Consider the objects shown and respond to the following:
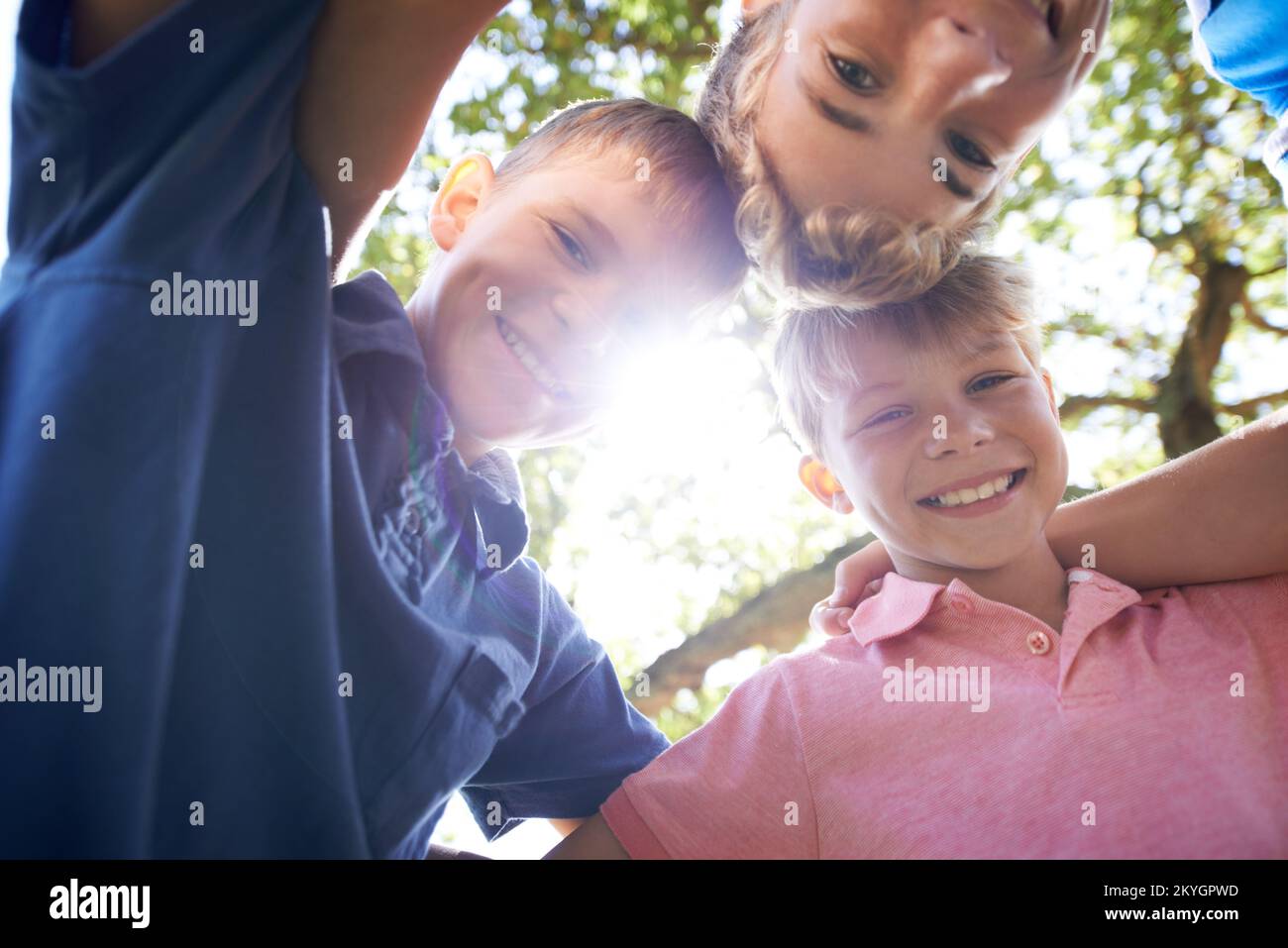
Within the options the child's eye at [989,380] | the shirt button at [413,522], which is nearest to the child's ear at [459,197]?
the shirt button at [413,522]

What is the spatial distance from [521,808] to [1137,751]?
961 mm

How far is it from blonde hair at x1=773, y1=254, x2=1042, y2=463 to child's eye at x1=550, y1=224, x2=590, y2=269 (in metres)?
0.48

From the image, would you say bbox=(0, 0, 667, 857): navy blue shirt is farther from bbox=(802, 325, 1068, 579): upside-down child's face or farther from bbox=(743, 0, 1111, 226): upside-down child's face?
bbox=(802, 325, 1068, 579): upside-down child's face

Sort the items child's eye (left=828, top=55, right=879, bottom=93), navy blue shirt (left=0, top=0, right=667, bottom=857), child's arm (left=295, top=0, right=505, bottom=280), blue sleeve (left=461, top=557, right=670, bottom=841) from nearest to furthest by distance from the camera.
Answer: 1. navy blue shirt (left=0, top=0, right=667, bottom=857)
2. child's arm (left=295, top=0, right=505, bottom=280)
3. child's eye (left=828, top=55, right=879, bottom=93)
4. blue sleeve (left=461, top=557, right=670, bottom=841)

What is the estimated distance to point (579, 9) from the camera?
3.97 metres

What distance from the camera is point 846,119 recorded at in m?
1.19

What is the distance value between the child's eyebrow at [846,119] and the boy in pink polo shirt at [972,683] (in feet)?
1.20

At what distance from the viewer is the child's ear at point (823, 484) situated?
1776 millimetres

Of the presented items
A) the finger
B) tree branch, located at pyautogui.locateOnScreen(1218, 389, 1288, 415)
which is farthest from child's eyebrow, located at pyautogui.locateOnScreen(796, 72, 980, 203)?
tree branch, located at pyautogui.locateOnScreen(1218, 389, 1288, 415)

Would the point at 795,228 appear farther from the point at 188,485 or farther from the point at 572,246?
the point at 188,485

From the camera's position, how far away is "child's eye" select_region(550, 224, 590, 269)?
56.5 inches

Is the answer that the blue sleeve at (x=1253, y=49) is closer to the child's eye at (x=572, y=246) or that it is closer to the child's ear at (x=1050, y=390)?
the child's ear at (x=1050, y=390)
